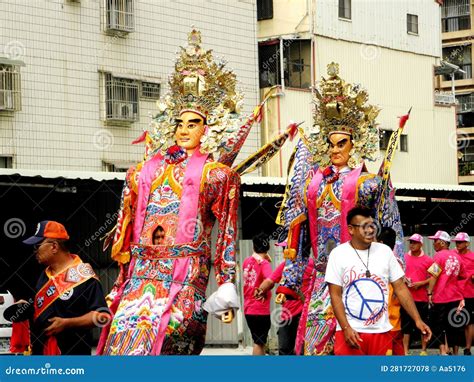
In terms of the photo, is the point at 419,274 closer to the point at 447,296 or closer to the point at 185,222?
the point at 447,296

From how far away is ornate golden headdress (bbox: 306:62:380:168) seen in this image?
13703 mm

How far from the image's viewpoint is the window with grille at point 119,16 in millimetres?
31783

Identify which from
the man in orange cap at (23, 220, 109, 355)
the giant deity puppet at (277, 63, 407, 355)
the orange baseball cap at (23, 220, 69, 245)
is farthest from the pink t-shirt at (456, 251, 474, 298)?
the orange baseball cap at (23, 220, 69, 245)

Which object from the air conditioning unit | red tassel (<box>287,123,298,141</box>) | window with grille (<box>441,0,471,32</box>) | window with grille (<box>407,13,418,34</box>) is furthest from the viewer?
window with grille (<box>441,0,471,32</box>)

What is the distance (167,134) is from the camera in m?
12.5

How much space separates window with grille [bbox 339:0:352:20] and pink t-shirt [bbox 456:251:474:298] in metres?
19.2

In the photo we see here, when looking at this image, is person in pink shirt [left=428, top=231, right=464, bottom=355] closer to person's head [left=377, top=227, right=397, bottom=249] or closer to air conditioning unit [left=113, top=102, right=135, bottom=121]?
person's head [left=377, top=227, right=397, bottom=249]

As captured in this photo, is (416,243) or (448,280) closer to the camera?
(448,280)

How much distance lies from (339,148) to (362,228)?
9.21ft

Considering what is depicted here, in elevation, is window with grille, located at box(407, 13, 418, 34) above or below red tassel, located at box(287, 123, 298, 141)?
above

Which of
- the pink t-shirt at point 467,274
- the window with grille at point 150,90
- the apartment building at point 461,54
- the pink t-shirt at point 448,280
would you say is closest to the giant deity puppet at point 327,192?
the pink t-shirt at point 448,280

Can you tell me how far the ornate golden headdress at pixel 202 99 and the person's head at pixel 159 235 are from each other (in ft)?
2.81

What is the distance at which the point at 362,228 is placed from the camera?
35.6 feet

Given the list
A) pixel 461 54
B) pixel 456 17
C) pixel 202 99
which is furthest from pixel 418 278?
pixel 456 17
